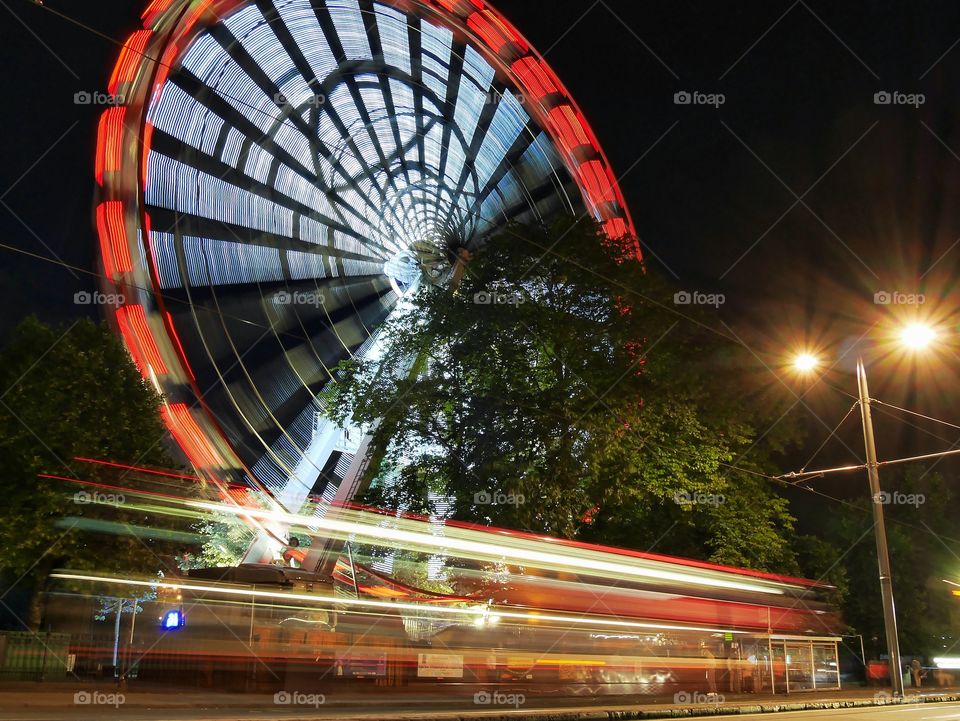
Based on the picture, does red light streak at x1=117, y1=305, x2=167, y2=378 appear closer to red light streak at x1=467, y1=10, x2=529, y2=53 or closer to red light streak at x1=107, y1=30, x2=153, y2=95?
red light streak at x1=107, y1=30, x2=153, y2=95

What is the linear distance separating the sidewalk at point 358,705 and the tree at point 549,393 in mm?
5952

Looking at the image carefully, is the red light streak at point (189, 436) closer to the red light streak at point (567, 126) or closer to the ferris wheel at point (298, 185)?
the ferris wheel at point (298, 185)

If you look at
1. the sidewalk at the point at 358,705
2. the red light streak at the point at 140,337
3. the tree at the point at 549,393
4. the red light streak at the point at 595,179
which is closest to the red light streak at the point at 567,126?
the red light streak at the point at 595,179

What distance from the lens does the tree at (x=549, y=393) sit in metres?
20.5

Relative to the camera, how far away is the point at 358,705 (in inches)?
476

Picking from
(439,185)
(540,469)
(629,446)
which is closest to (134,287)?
(439,185)

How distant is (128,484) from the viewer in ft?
75.1

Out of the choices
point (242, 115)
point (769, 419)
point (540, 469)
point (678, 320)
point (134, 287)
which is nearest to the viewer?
point (134, 287)

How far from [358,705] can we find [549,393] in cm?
1024

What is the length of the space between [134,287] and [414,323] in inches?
273

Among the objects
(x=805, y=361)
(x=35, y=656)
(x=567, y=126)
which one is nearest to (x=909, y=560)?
(x=805, y=361)

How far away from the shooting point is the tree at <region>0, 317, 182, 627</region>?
839 inches

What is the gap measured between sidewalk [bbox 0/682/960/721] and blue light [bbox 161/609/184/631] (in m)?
0.94

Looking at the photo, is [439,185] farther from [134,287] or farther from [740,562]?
[740,562]
